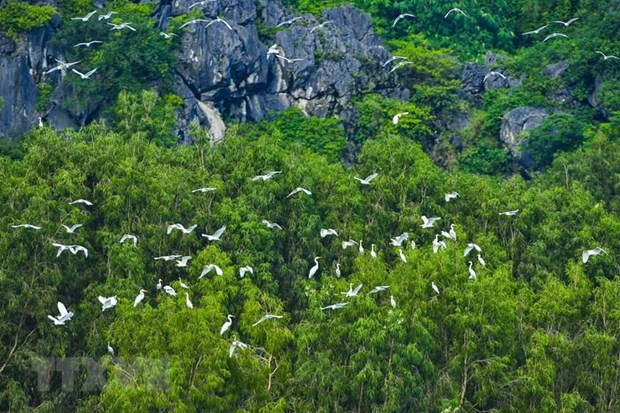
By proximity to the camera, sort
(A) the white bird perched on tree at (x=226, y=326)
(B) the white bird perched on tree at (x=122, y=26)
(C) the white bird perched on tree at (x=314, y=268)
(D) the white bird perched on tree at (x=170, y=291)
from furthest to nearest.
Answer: (B) the white bird perched on tree at (x=122, y=26) < (C) the white bird perched on tree at (x=314, y=268) < (D) the white bird perched on tree at (x=170, y=291) < (A) the white bird perched on tree at (x=226, y=326)

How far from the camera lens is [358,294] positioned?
3431 centimetres

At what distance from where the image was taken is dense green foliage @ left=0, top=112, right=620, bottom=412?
33312mm

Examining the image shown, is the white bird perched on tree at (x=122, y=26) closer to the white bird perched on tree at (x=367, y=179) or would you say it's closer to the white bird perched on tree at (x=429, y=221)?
the white bird perched on tree at (x=367, y=179)

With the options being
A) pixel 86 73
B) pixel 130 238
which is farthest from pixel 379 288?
pixel 86 73

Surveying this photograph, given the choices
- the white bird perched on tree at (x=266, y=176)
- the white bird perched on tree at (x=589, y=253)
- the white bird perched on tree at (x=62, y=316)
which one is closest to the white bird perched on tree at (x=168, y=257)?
the white bird perched on tree at (x=62, y=316)

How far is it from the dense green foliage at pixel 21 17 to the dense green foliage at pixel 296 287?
251 inches

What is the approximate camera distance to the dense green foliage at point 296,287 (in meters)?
33.3

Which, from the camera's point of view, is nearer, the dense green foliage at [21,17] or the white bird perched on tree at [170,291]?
the white bird perched on tree at [170,291]

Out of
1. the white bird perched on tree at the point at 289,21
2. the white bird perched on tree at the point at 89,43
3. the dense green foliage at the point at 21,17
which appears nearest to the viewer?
the white bird perched on tree at the point at 89,43

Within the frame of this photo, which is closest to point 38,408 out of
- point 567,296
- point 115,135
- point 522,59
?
point 115,135

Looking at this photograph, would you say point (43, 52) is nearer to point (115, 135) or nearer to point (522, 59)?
point (115, 135)

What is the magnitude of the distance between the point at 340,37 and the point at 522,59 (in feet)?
16.4

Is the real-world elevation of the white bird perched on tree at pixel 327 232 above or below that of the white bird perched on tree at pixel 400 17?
above

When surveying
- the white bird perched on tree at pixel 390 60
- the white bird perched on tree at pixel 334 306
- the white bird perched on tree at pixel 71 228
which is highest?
the white bird perched on tree at pixel 71 228
